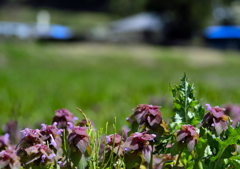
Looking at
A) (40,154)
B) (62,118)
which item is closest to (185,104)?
(62,118)

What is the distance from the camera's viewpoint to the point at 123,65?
20.8 m

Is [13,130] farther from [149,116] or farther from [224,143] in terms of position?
[224,143]

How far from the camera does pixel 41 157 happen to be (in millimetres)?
1097

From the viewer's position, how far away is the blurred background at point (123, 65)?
3.92 meters

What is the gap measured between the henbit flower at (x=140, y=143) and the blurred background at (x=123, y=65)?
11.8 inches

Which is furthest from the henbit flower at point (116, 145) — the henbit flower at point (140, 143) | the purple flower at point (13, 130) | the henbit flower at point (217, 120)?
the purple flower at point (13, 130)

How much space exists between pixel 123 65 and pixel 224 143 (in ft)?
64.2

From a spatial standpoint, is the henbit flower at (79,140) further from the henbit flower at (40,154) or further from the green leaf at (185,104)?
the green leaf at (185,104)

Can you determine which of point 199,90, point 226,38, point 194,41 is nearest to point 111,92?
point 199,90

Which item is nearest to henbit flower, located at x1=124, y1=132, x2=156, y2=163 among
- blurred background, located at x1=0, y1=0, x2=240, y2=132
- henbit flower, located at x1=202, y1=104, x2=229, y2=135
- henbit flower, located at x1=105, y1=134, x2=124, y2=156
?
henbit flower, located at x1=105, y1=134, x2=124, y2=156

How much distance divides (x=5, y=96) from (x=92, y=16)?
74939 mm

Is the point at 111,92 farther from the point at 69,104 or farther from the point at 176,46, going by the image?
the point at 176,46

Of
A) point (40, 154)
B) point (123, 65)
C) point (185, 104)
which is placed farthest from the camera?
point (123, 65)

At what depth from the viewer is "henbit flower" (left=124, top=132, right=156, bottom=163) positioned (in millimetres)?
1132
